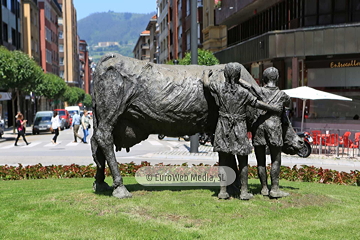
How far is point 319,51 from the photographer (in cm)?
2169

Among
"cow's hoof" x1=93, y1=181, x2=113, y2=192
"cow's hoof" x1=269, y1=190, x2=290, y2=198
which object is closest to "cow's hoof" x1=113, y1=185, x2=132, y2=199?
"cow's hoof" x1=93, y1=181, x2=113, y2=192

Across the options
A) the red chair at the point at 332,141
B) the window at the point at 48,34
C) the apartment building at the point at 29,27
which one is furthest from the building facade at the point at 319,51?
the window at the point at 48,34

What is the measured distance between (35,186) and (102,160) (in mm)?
2495

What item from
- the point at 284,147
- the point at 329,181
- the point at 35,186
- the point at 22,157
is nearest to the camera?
the point at 284,147

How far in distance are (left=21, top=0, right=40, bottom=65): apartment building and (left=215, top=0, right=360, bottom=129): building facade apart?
115ft

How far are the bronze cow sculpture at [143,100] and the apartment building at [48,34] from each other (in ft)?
205

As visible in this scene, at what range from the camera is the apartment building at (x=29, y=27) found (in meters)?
54.2

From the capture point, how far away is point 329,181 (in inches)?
400

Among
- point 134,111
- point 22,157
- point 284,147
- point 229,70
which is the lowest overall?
point 22,157

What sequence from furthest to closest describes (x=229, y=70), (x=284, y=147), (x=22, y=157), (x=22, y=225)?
(x=22, y=157) < (x=284, y=147) < (x=229, y=70) < (x=22, y=225)

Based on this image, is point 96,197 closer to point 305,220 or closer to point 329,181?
point 305,220

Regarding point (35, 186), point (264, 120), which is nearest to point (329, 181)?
point (264, 120)

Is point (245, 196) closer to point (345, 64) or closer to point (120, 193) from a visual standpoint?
point (120, 193)

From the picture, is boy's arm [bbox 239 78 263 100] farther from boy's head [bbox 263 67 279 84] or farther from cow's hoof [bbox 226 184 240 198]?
cow's hoof [bbox 226 184 240 198]
